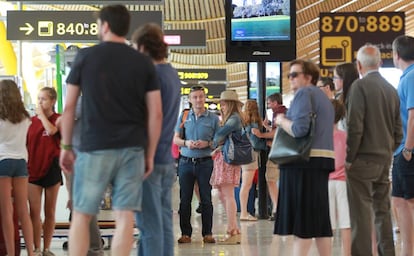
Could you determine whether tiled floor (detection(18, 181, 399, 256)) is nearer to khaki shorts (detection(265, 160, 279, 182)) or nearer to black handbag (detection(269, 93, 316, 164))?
khaki shorts (detection(265, 160, 279, 182))

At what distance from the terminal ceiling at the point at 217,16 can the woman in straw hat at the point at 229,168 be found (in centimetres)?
1518

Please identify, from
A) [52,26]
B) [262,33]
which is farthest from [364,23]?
[52,26]

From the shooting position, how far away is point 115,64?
186 inches

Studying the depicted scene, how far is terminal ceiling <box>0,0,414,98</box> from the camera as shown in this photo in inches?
1117

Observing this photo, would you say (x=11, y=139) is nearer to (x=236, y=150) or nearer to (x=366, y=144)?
(x=366, y=144)

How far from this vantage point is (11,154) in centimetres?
654

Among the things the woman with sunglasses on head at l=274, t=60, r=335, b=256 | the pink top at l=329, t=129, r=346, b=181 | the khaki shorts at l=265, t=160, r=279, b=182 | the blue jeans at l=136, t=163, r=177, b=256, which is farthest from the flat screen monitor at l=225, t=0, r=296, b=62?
the blue jeans at l=136, t=163, r=177, b=256

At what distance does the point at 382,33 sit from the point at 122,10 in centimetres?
845

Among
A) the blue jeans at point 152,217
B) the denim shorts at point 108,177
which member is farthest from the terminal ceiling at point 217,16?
the denim shorts at point 108,177

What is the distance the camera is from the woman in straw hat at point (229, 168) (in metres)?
8.68

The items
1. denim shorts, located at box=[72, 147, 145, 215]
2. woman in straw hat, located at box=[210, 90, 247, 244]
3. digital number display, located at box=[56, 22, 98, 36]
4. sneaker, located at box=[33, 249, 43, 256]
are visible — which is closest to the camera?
denim shorts, located at box=[72, 147, 145, 215]

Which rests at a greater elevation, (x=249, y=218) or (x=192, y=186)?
(x=192, y=186)

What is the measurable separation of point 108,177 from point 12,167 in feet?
6.59

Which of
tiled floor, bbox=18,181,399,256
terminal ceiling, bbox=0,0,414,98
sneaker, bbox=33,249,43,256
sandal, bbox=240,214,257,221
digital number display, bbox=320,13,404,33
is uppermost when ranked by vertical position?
terminal ceiling, bbox=0,0,414,98
